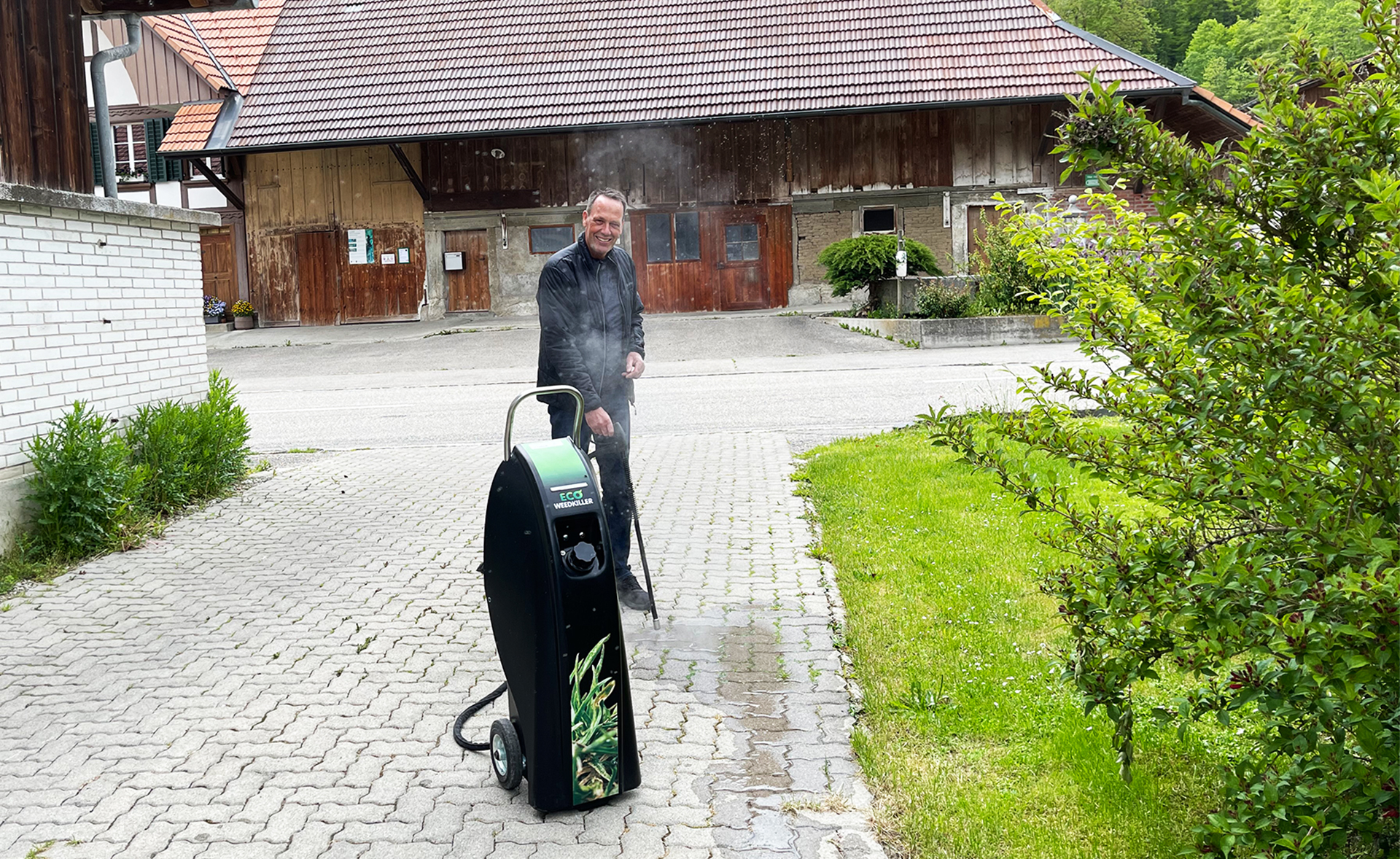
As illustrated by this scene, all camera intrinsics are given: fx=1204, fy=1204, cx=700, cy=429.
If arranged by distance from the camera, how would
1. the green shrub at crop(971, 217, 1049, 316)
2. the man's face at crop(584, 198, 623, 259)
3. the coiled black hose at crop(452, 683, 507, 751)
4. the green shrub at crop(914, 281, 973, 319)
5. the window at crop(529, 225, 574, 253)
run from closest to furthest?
the coiled black hose at crop(452, 683, 507, 751) < the man's face at crop(584, 198, 623, 259) < the green shrub at crop(971, 217, 1049, 316) < the green shrub at crop(914, 281, 973, 319) < the window at crop(529, 225, 574, 253)

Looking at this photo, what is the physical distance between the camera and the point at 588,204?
5.56 meters

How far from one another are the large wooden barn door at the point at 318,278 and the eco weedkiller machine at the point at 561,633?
26569mm

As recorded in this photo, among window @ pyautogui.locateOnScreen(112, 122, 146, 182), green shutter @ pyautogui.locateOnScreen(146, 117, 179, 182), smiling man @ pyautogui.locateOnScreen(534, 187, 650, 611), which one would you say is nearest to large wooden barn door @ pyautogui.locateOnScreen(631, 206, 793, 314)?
green shutter @ pyautogui.locateOnScreen(146, 117, 179, 182)

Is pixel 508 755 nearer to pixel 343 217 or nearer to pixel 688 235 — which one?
pixel 688 235

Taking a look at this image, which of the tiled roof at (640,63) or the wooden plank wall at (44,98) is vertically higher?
the tiled roof at (640,63)

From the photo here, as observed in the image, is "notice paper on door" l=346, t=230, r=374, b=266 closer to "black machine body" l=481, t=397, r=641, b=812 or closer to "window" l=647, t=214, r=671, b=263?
"window" l=647, t=214, r=671, b=263

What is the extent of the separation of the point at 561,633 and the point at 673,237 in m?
25.1

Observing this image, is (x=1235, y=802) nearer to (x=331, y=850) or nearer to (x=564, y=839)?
(x=564, y=839)

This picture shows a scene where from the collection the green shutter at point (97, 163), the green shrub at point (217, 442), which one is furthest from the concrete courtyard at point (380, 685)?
the green shutter at point (97, 163)

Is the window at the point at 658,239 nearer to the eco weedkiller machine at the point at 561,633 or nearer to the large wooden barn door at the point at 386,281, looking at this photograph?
the large wooden barn door at the point at 386,281

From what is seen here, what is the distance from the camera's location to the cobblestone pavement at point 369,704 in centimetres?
343

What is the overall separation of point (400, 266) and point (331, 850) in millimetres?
26300

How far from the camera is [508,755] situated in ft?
11.8

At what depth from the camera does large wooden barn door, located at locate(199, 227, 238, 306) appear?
29094 millimetres
